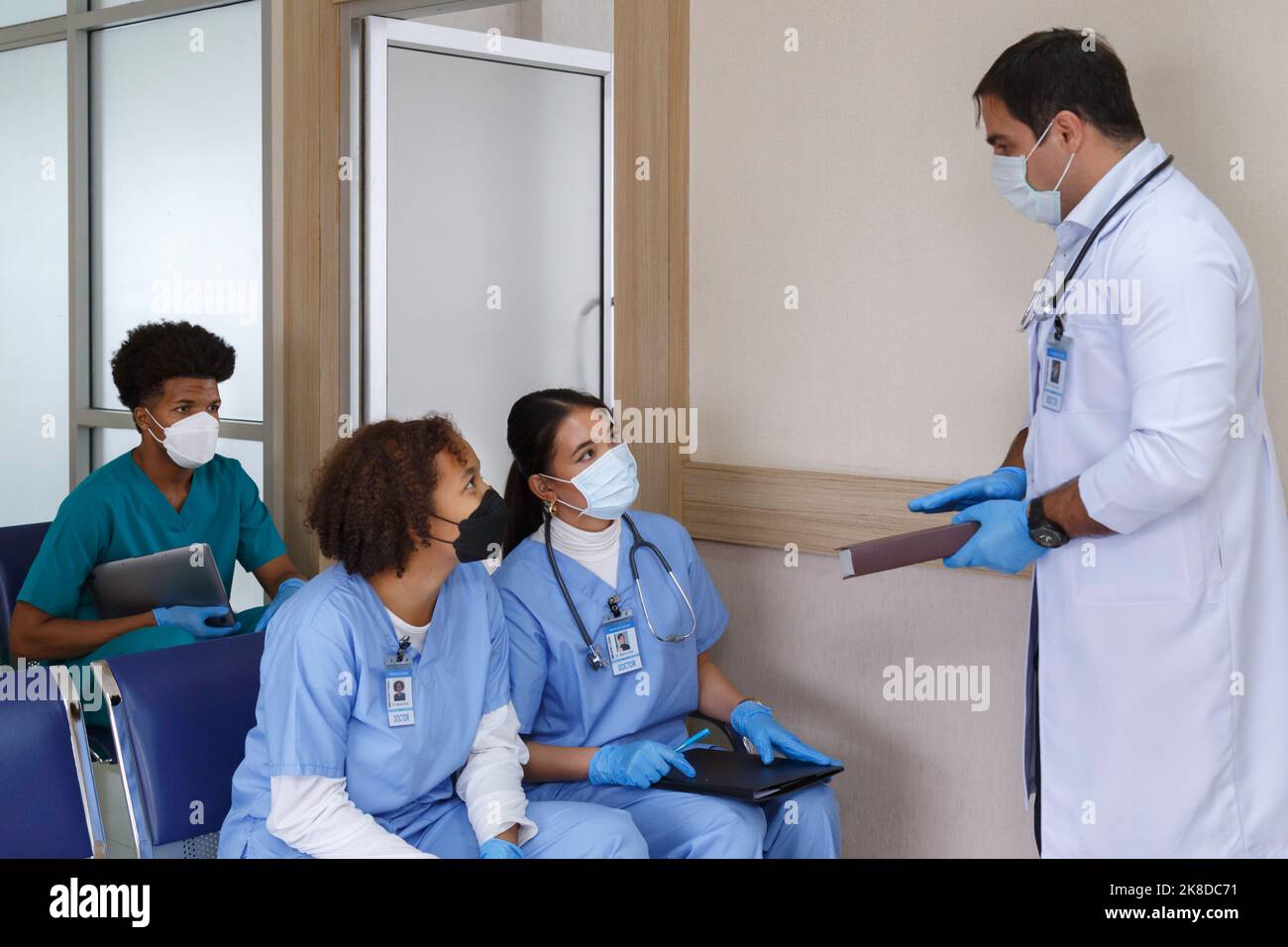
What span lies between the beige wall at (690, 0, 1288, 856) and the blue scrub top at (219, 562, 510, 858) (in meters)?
0.77

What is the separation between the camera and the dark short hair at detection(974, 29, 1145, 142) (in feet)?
5.41

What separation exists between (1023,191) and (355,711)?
117 centimetres

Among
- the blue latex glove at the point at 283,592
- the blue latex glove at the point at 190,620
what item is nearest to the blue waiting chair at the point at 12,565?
the blue latex glove at the point at 190,620

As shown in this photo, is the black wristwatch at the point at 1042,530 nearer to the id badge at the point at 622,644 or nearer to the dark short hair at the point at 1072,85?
the dark short hair at the point at 1072,85

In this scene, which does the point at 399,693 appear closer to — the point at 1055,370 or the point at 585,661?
the point at 585,661

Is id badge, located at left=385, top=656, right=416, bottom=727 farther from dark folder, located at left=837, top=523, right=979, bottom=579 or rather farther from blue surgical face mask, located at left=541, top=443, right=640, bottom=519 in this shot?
dark folder, located at left=837, top=523, right=979, bottom=579

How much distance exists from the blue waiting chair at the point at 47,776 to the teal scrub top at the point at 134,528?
85 centimetres

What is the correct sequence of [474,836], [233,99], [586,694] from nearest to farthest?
[474,836], [586,694], [233,99]

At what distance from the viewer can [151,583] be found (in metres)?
2.57

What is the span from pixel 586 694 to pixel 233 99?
2.10 m

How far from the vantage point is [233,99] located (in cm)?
333

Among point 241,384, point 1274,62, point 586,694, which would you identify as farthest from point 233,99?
point 1274,62

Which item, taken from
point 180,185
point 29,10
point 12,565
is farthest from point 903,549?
point 29,10
